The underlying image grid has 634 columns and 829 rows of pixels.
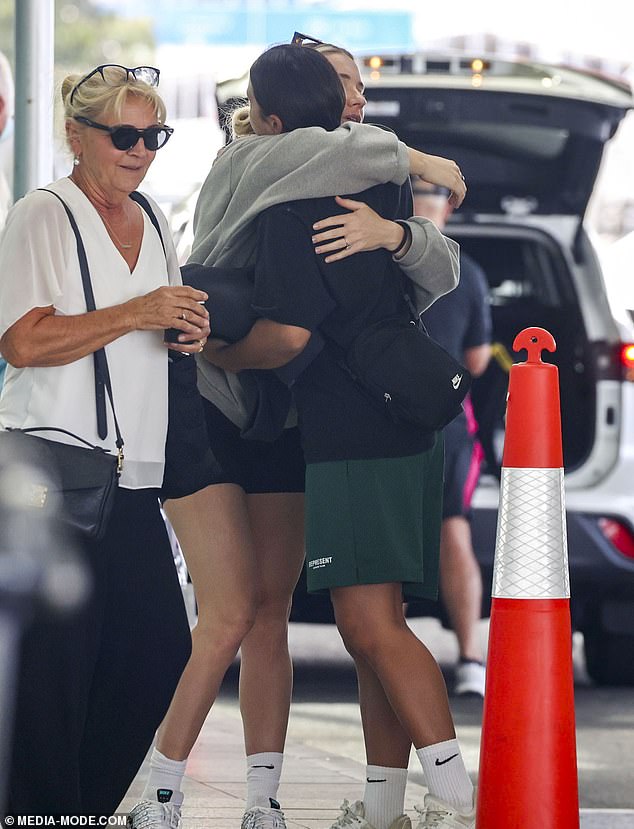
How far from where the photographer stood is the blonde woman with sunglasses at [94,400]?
352 cm

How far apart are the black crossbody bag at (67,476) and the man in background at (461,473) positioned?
3.41 m

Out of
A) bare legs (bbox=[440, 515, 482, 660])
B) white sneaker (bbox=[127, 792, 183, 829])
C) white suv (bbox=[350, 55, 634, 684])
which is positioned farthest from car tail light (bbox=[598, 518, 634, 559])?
white sneaker (bbox=[127, 792, 183, 829])

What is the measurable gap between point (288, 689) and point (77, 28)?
2187 inches

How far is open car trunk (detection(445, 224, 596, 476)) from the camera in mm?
7547

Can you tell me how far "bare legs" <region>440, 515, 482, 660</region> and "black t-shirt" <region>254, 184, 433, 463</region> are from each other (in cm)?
299

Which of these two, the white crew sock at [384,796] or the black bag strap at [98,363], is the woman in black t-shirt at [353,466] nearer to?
the white crew sock at [384,796]

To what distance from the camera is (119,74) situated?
12.0 ft

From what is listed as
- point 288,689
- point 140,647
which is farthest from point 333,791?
point 140,647

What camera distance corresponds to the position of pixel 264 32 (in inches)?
1639

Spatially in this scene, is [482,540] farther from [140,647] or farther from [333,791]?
[140,647]

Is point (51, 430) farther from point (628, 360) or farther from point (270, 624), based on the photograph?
point (628, 360)

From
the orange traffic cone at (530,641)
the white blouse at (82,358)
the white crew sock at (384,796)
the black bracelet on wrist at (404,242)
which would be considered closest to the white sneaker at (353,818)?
the white crew sock at (384,796)

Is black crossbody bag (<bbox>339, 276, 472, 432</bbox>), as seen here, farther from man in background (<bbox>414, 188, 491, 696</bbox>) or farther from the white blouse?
man in background (<bbox>414, 188, 491, 696</bbox>)

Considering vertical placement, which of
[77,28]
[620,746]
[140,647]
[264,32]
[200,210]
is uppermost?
[77,28]
